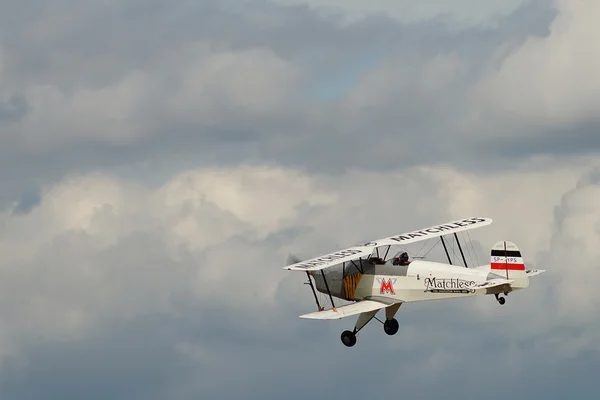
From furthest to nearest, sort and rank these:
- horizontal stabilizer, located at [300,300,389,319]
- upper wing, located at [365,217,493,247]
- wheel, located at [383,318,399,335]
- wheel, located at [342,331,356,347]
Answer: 1. upper wing, located at [365,217,493,247]
2. wheel, located at [383,318,399,335]
3. wheel, located at [342,331,356,347]
4. horizontal stabilizer, located at [300,300,389,319]

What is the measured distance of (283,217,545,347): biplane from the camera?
7394cm

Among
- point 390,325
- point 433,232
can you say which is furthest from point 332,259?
point 433,232

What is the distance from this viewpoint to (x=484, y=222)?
82.4m

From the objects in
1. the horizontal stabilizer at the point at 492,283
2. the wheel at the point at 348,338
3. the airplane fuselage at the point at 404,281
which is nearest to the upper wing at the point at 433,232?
the airplane fuselage at the point at 404,281

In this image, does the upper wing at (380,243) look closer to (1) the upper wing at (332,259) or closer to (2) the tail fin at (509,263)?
(1) the upper wing at (332,259)

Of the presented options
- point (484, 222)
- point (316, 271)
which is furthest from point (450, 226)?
point (316, 271)

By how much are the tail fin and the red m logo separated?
15.6 ft

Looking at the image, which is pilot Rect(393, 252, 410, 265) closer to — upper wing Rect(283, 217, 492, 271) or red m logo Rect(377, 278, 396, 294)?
red m logo Rect(377, 278, 396, 294)

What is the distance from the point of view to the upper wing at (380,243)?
246 feet

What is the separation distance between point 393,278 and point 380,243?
73.4 inches

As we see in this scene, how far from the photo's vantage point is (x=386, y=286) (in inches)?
3027

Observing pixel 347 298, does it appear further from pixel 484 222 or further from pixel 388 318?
pixel 484 222

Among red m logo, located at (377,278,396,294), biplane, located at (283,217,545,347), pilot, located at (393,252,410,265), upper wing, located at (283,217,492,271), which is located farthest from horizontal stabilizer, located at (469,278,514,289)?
upper wing, located at (283,217,492,271)

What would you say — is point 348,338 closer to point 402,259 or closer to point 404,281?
point 404,281
